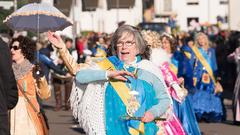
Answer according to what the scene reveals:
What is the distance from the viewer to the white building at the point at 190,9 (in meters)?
66.4

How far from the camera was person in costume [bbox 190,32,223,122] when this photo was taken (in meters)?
15.2

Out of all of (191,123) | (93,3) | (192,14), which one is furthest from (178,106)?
(192,14)

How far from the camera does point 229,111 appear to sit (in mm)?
18422

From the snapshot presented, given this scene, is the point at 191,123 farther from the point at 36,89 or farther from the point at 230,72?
the point at 230,72

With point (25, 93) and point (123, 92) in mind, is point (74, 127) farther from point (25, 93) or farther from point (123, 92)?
point (123, 92)

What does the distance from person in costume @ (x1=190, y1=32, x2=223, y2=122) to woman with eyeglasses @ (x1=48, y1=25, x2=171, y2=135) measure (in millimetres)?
8934

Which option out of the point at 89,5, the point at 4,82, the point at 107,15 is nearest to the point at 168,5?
the point at 107,15

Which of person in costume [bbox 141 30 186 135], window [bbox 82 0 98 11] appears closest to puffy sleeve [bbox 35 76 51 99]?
person in costume [bbox 141 30 186 135]

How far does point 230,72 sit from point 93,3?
34.4 metres

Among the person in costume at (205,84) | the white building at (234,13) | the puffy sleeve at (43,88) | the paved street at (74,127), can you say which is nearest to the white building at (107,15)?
the white building at (234,13)

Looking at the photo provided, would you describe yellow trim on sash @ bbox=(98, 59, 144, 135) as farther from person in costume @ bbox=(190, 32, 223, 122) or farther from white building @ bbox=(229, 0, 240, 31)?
white building @ bbox=(229, 0, 240, 31)

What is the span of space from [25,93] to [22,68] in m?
0.23

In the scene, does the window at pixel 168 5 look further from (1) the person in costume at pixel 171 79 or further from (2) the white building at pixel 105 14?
(1) the person in costume at pixel 171 79

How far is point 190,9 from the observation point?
224 ft
